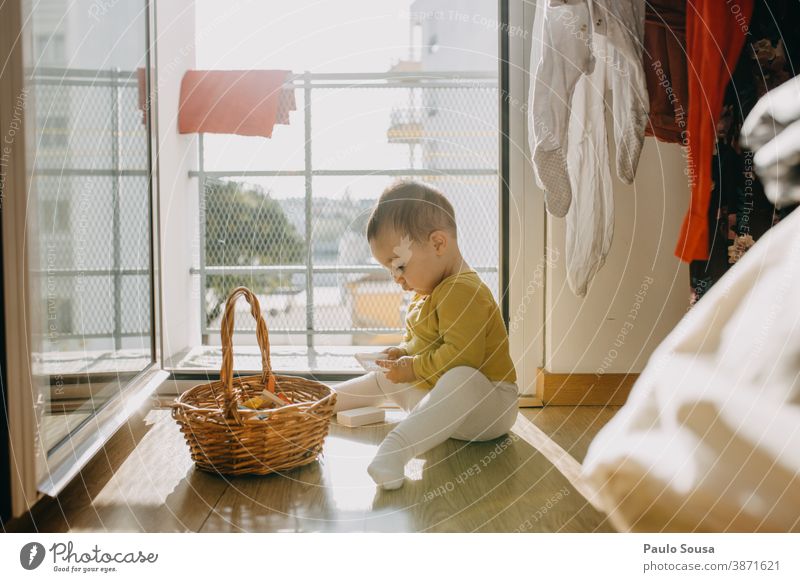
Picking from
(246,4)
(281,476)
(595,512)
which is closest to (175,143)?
(246,4)

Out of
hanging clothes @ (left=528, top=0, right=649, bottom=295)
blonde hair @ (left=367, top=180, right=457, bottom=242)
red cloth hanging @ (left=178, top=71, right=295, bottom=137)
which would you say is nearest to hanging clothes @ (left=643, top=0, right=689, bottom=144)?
hanging clothes @ (left=528, top=0, right=649, bottom=295)

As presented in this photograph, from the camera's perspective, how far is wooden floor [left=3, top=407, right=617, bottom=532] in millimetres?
746

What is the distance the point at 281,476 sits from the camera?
35.1 inches

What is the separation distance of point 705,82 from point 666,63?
0.17 m

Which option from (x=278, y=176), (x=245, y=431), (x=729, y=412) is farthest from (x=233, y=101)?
(x=729, y=412)

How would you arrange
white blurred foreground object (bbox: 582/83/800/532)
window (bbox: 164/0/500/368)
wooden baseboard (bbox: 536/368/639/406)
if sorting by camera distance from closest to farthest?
white blurred foreground object (bbox: 582/83/800/532), wooden baseboard (bbox: 536/368/639/406), window (bbox: 164/0/500/368)

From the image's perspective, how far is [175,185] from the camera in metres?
1.60

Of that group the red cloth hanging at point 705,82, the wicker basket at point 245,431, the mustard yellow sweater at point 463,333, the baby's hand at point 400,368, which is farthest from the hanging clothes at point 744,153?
the wicker basket at point 245,431

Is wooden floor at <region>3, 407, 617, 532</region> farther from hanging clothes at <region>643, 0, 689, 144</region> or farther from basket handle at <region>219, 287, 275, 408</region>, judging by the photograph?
hanging clothes at <region>643, 0, 689, 144</region>

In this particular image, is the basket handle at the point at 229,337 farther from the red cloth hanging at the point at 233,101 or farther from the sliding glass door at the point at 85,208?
the red cloth hanging at the point at 233,101

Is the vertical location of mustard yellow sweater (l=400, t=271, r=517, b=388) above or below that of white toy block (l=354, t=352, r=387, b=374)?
above

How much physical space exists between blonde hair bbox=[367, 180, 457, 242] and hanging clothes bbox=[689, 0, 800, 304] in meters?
0.39

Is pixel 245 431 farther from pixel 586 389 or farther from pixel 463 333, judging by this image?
pixel 586 389
